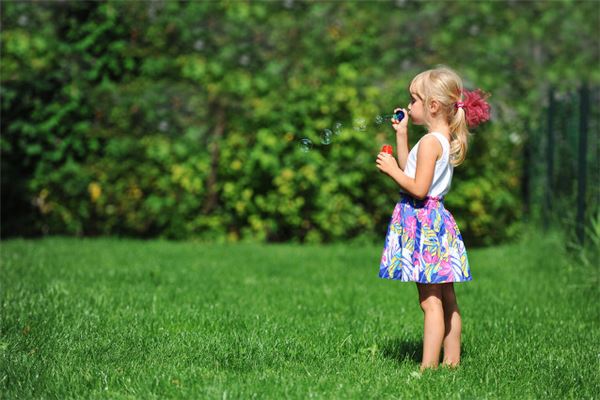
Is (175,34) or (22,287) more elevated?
(175,34)

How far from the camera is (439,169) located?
147 inches

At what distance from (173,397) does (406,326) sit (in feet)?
6.32

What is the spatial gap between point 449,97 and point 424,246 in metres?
0.68

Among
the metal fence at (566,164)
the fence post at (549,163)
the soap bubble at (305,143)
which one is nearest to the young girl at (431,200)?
the soap bubble at (305,143)

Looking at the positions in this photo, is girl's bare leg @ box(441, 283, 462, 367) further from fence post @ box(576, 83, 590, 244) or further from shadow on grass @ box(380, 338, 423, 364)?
fence post @ box(576, 83, 590, 244)

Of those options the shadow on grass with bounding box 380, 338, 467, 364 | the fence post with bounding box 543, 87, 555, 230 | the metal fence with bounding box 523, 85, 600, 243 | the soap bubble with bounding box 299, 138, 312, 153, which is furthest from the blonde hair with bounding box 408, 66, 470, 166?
the fence post with bounding box 543, 87, 555, 230

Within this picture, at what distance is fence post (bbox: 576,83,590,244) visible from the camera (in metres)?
6.86

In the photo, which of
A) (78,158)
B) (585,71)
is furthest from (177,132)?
(585,71)

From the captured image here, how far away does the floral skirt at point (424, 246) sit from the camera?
3676 mm

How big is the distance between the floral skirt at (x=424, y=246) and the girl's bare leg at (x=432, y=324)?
136 millimetres

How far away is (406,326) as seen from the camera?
15.8 ft

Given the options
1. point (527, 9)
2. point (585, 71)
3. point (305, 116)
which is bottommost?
point (305, 116)

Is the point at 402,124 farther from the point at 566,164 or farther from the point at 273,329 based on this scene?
the point at 566,164

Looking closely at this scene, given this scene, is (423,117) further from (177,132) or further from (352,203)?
(177,132)
